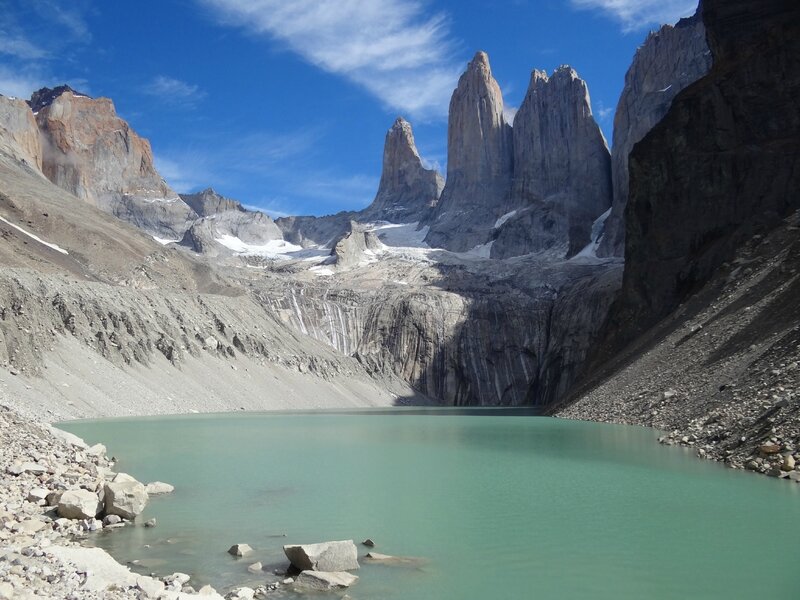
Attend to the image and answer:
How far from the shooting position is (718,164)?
169ft

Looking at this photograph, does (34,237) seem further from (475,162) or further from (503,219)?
(475,162)

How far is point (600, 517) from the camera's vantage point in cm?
1350

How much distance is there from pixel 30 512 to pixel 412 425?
96.7 ft

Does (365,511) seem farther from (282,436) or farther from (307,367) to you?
(307,367)

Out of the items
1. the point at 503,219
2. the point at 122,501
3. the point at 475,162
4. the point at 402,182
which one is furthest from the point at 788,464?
the point at 402,182

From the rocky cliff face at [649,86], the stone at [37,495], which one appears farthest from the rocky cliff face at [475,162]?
the stone at [37,495]

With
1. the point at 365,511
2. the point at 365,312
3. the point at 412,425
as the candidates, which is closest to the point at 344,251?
the point at 365,312

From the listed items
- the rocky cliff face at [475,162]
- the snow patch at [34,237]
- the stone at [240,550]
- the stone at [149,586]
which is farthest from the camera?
the rocky cliff face at [475,162]

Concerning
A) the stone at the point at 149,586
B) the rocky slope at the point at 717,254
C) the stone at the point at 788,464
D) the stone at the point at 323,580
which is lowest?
the stone at the point at 323,580

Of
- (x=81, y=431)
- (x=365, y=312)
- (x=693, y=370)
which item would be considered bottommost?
(x=81, y=431)

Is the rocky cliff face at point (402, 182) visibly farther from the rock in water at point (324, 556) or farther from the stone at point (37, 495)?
the rock in water at point (324, 556)

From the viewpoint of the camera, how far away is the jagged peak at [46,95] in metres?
169

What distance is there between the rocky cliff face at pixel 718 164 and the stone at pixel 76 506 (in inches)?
1616

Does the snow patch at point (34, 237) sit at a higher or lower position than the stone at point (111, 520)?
higher
